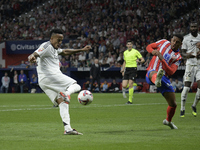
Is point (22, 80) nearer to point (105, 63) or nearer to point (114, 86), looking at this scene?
point (105, 63)

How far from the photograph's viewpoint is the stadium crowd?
1123 inches

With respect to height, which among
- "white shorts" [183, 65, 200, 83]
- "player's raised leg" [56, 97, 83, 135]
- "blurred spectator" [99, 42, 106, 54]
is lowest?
"player's raised leg" [56, 97, 83, 135]

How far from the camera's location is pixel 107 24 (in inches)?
1242

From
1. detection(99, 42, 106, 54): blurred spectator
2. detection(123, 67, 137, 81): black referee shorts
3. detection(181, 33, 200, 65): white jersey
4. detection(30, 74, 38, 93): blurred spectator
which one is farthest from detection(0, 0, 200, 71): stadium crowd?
detection(181, 33, 200, 65): white jersey

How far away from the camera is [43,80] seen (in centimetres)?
735

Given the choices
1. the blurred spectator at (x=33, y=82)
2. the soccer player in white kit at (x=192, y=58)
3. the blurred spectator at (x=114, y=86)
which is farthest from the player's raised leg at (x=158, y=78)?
the blurred spectator at (x=33, y=82)

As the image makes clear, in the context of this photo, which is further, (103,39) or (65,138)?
(103,39)

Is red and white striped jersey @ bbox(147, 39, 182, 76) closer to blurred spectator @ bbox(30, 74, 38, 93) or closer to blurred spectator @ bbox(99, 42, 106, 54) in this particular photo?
blurred spectator @ bbox(99, 42, 106, 54)

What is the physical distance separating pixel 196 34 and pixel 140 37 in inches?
708

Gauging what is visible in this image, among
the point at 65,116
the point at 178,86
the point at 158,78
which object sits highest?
the point at 158,78

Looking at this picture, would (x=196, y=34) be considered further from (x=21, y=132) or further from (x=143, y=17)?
(x=143, y=17)

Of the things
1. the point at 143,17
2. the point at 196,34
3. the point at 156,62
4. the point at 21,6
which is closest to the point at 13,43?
the point at 21,6

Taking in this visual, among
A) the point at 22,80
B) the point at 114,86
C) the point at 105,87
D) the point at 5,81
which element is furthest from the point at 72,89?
the point at 5,81

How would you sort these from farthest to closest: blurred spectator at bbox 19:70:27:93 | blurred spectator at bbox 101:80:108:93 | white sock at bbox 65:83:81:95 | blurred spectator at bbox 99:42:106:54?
blurred spectator at bbox 19:70:27:93 < blurred spectator at bbox 99:42:106:54 < blurred spectator at bbox 101:80:108:93 < white sock at bbox 65:83:81:95
